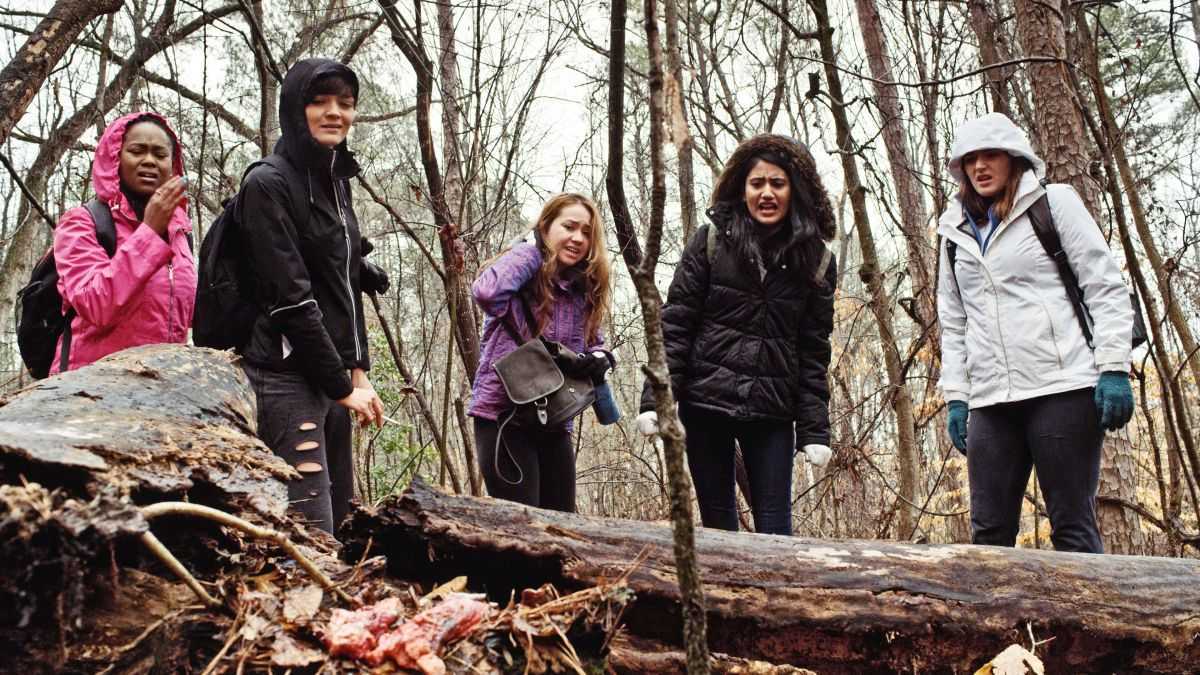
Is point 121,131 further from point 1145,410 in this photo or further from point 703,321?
point 1145,410

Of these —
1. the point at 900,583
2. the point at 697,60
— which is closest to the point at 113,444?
the point at 900,583

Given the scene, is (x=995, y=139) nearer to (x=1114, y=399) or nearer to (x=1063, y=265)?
(x=1063, y=265)

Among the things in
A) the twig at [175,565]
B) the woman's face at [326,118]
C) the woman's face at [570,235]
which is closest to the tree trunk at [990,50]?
the woman's face at [570,235]

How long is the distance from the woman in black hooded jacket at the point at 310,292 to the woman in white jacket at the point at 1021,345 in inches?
91.3

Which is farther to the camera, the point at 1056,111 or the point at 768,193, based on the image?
the point at 1056,111

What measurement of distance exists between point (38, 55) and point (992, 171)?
434 centimetres

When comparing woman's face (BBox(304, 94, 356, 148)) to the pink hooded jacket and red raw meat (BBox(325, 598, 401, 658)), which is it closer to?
the pink hooded jacket

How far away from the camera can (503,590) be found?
6.29 ft

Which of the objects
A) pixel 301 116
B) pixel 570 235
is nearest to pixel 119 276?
pixel 301 116

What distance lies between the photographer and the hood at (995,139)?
10.7ft

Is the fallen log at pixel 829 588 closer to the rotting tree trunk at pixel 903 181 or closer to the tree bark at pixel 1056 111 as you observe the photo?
the tree bark at pixel 1056 111

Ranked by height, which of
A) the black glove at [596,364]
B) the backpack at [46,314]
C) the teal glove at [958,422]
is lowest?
the teal glove at [958,422]

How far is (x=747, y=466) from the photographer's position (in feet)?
11.8

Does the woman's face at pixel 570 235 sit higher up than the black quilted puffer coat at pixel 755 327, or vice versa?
the woman's face at pixel 570 235
